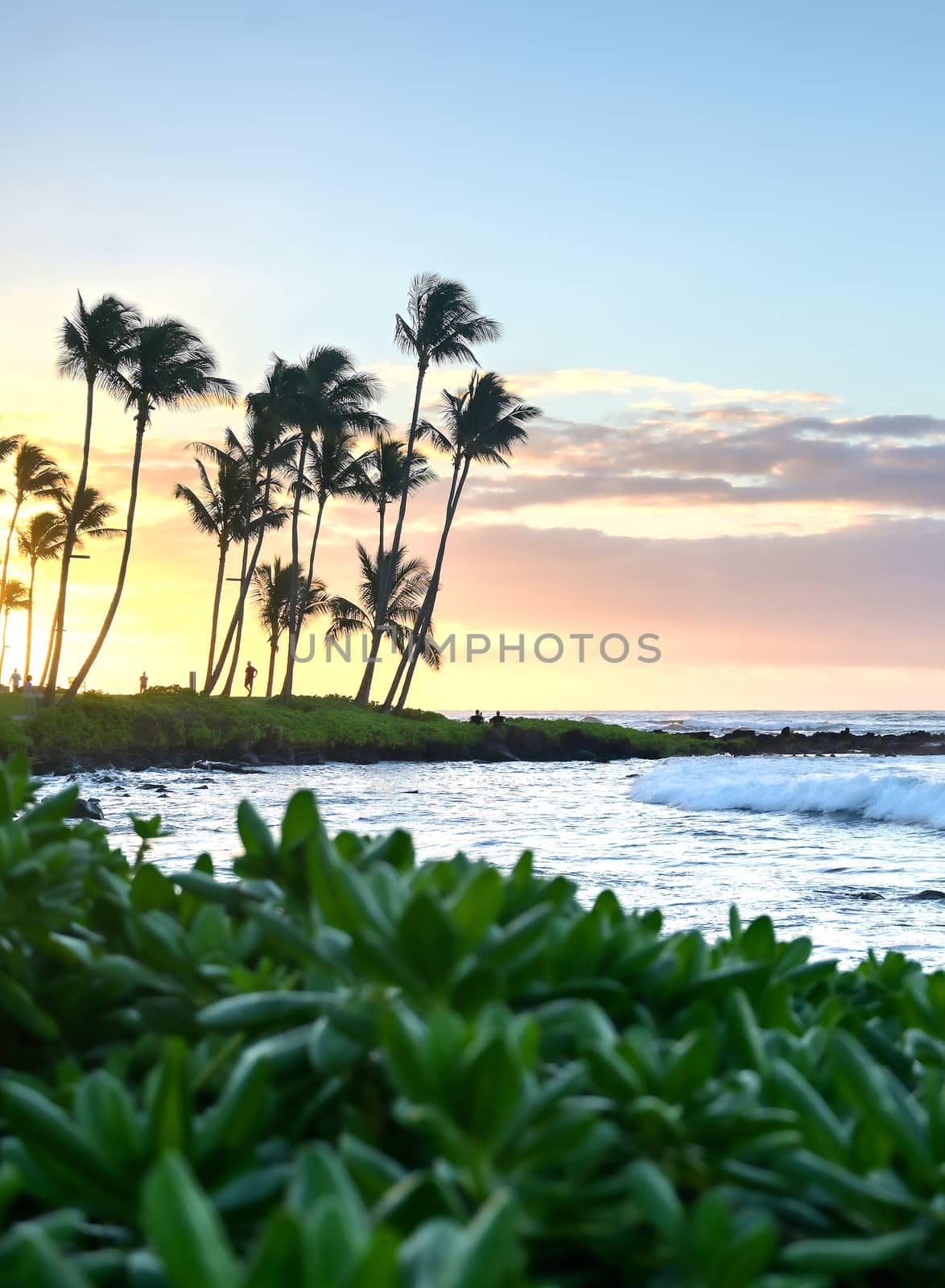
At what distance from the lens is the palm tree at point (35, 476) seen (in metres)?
43.2

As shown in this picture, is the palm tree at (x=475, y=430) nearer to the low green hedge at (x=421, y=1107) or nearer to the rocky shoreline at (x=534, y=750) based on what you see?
the rocky shoreline at (x=534, y=750)

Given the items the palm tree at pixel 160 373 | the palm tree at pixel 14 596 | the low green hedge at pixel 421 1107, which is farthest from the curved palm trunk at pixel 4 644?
the low green hedge at pixel 421 1107

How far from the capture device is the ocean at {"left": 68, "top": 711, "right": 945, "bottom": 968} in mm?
8469

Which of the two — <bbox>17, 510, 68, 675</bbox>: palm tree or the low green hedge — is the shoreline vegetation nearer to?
<bbox>17, 510, 68, 675</bbox>: palm tree

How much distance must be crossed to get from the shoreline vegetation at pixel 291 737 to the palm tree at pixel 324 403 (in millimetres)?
5178

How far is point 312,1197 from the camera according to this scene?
2.15 ft

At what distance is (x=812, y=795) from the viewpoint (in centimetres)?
1828

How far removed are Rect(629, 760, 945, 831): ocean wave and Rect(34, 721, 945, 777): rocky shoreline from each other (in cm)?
1194

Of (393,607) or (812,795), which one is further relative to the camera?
(393,607)

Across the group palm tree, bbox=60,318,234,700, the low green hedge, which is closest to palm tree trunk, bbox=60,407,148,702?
palm tree, bbox=60,318,234,700

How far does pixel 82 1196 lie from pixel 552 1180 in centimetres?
35

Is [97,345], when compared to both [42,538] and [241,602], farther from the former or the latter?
[42,538]

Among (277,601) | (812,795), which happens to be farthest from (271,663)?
(812,795)

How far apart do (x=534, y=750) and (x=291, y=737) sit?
32.8 ft
